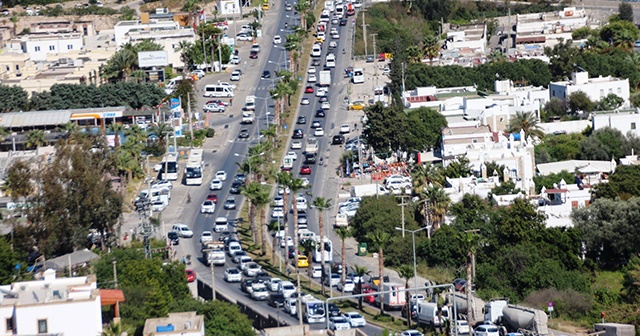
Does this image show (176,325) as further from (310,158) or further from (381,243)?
(310,158)

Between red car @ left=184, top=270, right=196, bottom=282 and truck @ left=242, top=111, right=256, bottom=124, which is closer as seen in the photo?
red car @ left=184, top=270, right=196, bottom=282

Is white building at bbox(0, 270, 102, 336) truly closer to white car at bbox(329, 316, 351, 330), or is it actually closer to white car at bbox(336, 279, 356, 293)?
white car at bbox(329, 316, 351, 330)

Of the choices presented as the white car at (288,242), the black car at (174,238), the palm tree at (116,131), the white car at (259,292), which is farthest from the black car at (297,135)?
the white car at (259,292)

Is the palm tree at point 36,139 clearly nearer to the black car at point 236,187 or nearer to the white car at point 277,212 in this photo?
the black car at point 236,187

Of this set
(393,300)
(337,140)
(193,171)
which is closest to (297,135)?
(337,140)

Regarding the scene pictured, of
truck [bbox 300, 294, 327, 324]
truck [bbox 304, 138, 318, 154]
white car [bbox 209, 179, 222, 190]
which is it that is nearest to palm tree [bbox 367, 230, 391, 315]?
truck [bbox 300, 294, 327, 324]

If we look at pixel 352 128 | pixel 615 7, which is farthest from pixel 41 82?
pixel 615 7
